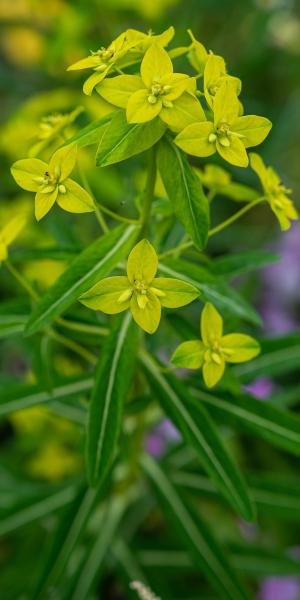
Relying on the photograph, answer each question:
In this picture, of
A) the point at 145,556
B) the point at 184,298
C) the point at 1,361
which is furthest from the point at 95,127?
the point at 1,361

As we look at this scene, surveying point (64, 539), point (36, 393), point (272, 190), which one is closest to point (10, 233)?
point (36, 393)

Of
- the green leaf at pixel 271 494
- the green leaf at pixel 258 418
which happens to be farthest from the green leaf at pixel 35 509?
the green leaf at pixel 258 418

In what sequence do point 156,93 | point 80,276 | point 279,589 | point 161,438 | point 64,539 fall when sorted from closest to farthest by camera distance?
point 156,93
point 80,276
point 64,539
point 279,589
point 161,438

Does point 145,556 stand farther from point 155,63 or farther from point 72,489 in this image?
point 155,63

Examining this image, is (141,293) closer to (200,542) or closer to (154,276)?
(154,276)

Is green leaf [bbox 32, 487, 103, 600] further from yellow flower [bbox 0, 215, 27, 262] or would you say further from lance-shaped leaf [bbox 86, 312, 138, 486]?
yellow flower [bbox 0, 215, 27, 262]

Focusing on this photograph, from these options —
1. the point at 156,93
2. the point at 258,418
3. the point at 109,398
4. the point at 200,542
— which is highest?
the point at 156,93

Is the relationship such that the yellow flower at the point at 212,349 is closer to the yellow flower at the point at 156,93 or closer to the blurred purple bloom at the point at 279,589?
the yellow flower at the point at 156,93
